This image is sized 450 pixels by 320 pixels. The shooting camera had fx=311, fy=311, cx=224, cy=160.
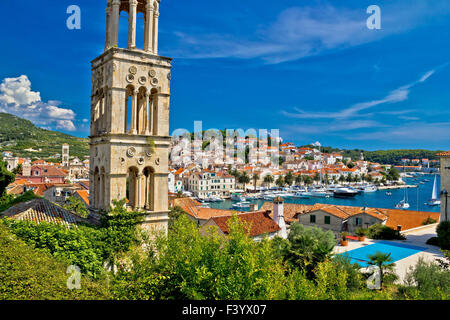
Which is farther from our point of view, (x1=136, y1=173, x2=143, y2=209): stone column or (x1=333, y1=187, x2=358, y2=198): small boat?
(x1=333, y1=187, x2=358, y2=198): small boat

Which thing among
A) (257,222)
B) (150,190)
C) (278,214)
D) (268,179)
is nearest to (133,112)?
(150,190)

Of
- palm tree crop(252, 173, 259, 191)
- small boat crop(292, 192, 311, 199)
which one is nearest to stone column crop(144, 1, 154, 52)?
small boat crop(292, 192, 311, 199)

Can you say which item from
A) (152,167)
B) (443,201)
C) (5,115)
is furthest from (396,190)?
(5,115)

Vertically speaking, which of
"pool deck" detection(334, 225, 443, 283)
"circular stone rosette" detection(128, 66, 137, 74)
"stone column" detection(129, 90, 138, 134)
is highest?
"circular stone rosette" detection(128, 66, 137, 74)

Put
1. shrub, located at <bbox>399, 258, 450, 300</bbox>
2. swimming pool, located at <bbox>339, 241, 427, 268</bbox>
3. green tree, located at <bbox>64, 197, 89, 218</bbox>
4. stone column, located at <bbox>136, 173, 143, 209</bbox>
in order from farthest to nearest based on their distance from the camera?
swimming pool, located at <bbox>339, 241, 427, 268</bbox> < green tree, located at <bbox>64, 197, 89, 218</bbox> < stone column, located at <bbox>136, 173, 143, 209</bbox> < shrub, located at <bbox>399, 258, 450, 300</bbox>

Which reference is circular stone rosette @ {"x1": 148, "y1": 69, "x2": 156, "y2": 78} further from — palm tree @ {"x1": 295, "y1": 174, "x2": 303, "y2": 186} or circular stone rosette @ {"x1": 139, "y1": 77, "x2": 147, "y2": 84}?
palm tree @ {"x1": 295, "y1": 174, "x2": 303, "y2": 186}

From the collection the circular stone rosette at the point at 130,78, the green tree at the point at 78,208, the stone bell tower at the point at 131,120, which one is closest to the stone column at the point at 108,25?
the stone bell tower at the point at 131,120

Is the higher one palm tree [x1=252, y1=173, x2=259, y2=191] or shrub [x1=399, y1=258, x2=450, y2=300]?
palm tree [x1=252, y1=173, x2=259, y2=191]
